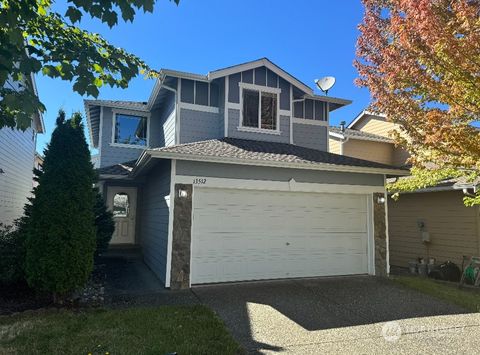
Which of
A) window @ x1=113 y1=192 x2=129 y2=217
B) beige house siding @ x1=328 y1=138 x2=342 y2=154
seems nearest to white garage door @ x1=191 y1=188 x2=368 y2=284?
beige house siding @ x1=328 y1=138 x2=342 y2=154

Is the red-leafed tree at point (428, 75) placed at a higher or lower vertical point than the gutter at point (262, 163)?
higher

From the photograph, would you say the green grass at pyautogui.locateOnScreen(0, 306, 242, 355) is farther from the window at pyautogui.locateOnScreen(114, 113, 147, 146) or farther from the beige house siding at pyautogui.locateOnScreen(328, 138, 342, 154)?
the beige house siding at pyautogui.locateOnScreen(328, 138, 342, 154)

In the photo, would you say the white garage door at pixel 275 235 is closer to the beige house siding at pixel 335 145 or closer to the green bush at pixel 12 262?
the green bush at pixel 12 262

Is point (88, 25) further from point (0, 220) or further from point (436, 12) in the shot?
point (0, 220)

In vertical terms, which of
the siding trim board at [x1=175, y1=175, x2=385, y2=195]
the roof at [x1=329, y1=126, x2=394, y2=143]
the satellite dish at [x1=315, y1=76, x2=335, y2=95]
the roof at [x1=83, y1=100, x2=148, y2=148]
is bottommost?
the siding trim board at [x1=175, y1=175, x2=385, y2=195]

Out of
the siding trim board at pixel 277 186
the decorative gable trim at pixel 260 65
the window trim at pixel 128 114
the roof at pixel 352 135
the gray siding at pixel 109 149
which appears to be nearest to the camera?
the siding trim board at pixel 277 186

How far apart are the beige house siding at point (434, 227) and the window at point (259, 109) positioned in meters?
5.54

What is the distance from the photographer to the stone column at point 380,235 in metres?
9.95

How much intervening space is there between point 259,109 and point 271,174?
3669 millimetres

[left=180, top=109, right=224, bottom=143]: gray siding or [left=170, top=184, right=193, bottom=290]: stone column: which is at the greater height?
[left=180, top=109, right=224, bottom=143]: gray siding

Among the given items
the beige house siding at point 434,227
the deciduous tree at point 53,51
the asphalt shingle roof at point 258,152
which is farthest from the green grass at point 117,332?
the beige house siding at point 434,227

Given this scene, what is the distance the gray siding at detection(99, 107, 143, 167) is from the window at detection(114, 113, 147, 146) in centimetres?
25

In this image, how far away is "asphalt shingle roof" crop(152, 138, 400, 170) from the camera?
8.57 meters

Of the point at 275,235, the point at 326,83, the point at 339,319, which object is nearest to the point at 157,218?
the point at 275,235
